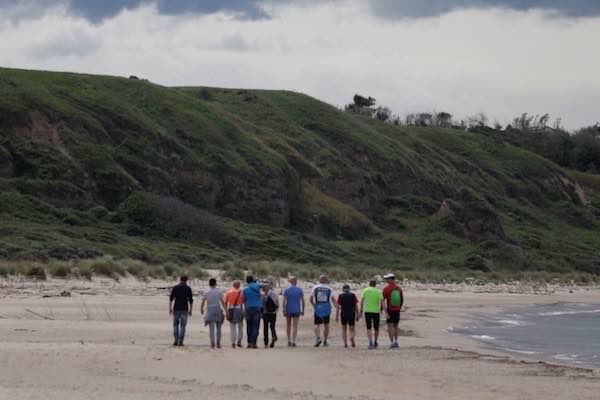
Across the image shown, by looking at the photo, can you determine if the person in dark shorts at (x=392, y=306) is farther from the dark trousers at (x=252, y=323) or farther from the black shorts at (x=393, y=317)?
the dark trousers at (x=252, y=323)

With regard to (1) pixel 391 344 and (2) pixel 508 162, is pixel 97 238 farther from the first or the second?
(2) pixel 508 162

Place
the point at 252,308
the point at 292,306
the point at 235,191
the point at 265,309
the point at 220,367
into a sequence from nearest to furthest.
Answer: the point at 220,367 → the point at 252,308 → the point at 265,309 → the point at 292,306 → the point at 235,191

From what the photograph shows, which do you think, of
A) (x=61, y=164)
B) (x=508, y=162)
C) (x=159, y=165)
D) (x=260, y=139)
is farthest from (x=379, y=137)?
(x=61, y=164)

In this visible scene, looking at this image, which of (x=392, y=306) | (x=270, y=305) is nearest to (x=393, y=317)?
(x=392, y=306)

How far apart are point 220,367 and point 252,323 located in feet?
10.9

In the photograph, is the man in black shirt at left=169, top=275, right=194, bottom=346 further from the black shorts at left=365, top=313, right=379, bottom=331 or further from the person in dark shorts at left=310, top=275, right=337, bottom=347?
the black shorts at left=365, top=313, right=379, bottom=331

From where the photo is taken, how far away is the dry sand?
41.1 ft

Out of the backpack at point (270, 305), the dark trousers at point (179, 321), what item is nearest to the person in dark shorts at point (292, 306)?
the backpack at point (270, 305)

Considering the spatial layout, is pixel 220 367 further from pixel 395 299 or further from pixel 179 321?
pixel 395 299

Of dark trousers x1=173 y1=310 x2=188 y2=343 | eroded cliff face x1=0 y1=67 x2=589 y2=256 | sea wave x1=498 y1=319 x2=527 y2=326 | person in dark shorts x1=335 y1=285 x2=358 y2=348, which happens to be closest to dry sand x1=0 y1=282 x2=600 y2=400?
dark trousers x1=173 y1=310 x2=188 y2=343

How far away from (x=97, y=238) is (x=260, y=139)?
1157 inches

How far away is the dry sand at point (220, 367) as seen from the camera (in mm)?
12523

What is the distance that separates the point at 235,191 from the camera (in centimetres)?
5856

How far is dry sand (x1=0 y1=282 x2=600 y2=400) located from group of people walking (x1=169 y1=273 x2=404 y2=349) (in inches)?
19.2
